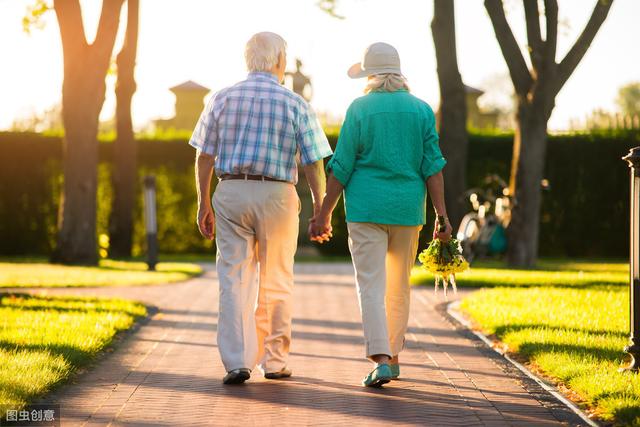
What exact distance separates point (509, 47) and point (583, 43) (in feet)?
3.52

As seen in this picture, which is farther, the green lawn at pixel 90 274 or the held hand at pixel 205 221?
the green lawn at pixel 90 274

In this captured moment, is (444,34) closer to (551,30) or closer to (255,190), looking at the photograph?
(551,30)

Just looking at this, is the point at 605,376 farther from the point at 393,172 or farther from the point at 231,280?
the point at 231,280

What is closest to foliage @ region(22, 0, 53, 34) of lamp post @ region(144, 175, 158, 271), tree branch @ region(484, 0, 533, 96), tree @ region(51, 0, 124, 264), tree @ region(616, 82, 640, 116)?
tree @ region(51, 0, 124, 264)

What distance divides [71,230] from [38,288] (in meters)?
5.14

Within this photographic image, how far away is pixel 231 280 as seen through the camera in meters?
7.19

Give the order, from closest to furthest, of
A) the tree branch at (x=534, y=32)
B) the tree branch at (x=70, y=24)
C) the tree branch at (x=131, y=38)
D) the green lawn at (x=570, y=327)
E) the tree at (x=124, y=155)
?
the green lawn at (x=570, y=327) → the tree branch at (x=534, y=32) → the tree branch at (x=70, y=24) → the tree at (x=124, y=155) → the tree branch at (x=131, y=38)

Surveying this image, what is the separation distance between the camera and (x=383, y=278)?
712cm

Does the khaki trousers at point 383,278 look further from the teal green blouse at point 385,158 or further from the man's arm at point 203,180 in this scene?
the man's arm at point 203,180

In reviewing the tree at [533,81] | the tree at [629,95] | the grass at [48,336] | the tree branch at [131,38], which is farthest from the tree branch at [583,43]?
the tree at [629,95]

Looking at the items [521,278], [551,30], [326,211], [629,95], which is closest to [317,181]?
[326,211]

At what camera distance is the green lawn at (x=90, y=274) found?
1538 cm

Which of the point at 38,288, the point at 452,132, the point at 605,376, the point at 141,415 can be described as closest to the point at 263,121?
the point at 141,415

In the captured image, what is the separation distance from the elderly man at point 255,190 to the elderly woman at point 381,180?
0.84ft
